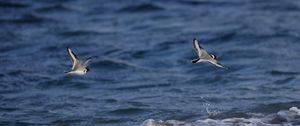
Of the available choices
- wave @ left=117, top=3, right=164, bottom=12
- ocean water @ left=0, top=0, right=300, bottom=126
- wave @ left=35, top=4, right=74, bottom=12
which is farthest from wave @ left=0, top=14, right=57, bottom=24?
wave @ left=117, top=3, right=164, bottom=12

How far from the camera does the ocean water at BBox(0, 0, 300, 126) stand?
13.3m

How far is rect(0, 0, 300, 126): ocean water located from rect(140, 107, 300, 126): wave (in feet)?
0.05

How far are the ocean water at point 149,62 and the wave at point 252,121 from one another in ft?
0.05

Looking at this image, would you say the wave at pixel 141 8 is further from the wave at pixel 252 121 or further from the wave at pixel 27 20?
the wave at pixel 252 121

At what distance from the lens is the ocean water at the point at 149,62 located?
43.6 ft

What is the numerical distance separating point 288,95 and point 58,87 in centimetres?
406

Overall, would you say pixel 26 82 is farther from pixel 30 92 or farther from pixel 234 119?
pixel 234 119

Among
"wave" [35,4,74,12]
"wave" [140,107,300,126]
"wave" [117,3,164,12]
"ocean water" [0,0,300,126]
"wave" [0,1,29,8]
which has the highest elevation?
"wave" [0,1,29,8]

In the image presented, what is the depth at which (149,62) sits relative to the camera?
696 inches

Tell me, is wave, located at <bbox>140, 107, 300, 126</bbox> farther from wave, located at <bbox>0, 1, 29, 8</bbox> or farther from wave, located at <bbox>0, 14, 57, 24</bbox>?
wave, located at <bbox>0, 1, 29, 8</bbox>

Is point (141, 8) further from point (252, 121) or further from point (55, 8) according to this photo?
point (252, 121)

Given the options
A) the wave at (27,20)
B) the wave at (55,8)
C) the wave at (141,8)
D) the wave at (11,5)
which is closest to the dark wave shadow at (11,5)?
the wave at (11,5)

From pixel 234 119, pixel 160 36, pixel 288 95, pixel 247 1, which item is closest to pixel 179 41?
pixel 160 36

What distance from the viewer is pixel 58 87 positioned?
15562 mm
